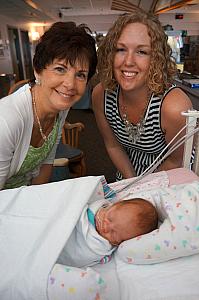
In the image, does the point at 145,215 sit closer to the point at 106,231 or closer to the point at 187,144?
the point at 106,231

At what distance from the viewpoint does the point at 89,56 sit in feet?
3.23

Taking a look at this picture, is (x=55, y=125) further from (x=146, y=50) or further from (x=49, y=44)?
(x=146, y=50)

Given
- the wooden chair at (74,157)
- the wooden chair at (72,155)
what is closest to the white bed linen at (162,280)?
the wooden chair at (72,155)

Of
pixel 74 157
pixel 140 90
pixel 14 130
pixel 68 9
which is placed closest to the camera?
pixel 14 130

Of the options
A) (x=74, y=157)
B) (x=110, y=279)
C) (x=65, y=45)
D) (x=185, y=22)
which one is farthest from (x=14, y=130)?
(x=185, y=22)

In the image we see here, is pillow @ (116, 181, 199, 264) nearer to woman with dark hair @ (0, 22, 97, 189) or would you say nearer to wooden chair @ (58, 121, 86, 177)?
woman with dark hair @ (0, 22, 97, 189)

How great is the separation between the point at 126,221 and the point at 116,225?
0.11ft

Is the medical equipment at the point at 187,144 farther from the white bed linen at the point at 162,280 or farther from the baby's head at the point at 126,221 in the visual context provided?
the white bed linen at the point at 162,280

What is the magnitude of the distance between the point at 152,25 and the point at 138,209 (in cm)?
74

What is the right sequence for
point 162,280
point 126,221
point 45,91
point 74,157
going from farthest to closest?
point 74,157 → point 45,91 → point 126,221 → point 162,280

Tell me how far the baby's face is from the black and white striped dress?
0.46 metres

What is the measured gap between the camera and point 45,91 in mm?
1032

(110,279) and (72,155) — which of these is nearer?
(110,279)

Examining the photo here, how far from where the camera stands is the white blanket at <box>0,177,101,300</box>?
25.4 inches
